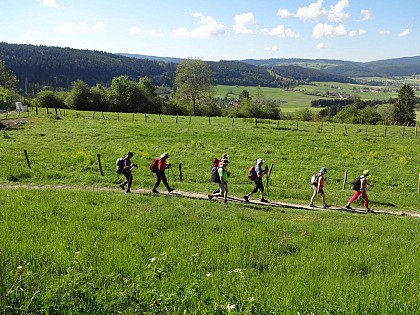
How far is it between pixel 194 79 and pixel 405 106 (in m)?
53.4

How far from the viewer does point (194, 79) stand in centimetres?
8244

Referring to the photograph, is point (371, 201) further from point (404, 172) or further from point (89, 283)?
point (89, 283)

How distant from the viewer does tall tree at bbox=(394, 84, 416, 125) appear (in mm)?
86938

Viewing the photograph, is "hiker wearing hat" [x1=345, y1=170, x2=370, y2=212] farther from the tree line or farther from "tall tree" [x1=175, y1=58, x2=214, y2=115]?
"tall tree" [x1=175, y1=58, x2=214, y2=115]

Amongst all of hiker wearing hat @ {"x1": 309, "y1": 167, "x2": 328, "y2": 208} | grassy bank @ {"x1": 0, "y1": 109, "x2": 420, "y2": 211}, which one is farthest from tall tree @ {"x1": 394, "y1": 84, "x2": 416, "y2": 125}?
hiker wearing hat @ {"x1": 309, "y1": 167, "x2": 328, "y2": 208}

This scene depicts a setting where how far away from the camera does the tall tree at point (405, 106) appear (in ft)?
285

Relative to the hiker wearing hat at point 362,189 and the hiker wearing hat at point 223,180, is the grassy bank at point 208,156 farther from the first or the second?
the hiker wearing hat at point 223,180

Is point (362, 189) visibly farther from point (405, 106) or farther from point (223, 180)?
point (405, 106)

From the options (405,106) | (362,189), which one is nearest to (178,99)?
(405,106)

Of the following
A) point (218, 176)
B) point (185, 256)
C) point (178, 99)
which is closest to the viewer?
point (185, 256)

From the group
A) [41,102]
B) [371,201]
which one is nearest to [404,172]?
[371,201]

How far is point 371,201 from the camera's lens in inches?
814

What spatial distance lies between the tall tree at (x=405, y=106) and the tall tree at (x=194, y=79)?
4824 centimetres

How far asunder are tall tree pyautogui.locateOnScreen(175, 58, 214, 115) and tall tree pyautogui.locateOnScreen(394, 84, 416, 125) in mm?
48236
